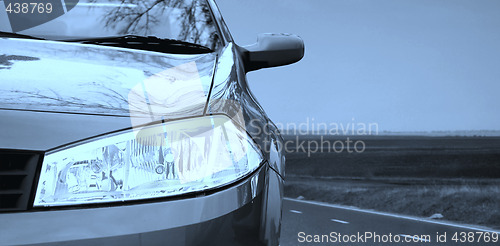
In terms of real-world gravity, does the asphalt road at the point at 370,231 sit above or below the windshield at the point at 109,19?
below

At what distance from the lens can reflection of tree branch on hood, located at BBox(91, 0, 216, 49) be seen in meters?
2.62

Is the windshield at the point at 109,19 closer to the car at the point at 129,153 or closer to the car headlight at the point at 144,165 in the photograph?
the car at the point at 129,153

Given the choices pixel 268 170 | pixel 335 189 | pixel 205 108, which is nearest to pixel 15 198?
pixel 205 108

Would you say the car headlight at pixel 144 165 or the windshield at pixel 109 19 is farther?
the windshield at pixel 109 19

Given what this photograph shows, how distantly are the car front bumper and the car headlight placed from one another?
0.12ft

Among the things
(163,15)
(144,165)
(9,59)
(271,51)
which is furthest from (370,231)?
(144,165)

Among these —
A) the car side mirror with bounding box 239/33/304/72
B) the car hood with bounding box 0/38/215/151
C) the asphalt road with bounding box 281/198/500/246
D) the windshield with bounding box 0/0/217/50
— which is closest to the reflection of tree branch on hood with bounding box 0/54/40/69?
the car hood with bounding box 0/38/215/151

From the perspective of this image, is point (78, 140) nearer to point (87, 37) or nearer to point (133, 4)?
point (87, 37)

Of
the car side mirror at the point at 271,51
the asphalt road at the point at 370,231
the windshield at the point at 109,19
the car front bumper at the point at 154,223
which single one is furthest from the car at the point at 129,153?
the asphalt road at the point at 370,231

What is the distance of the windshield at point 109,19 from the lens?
260cm

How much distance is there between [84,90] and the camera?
1.67 meters

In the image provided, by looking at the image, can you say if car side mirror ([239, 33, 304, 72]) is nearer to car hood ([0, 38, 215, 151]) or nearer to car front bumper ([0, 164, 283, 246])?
car hood ([0, 38, 215, 151])

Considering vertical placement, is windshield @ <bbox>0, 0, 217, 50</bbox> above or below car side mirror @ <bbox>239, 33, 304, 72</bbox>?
above

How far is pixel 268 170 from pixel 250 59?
43.9 inches
